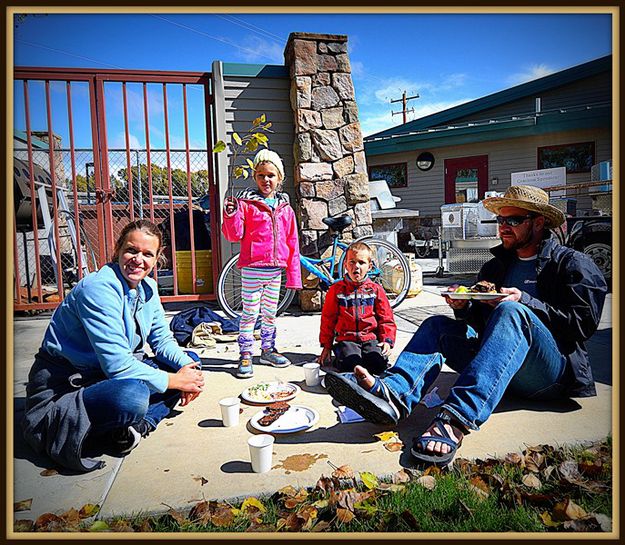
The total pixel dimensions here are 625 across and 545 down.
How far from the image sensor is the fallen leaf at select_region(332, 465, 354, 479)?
183cm

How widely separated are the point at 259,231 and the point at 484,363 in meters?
1.99

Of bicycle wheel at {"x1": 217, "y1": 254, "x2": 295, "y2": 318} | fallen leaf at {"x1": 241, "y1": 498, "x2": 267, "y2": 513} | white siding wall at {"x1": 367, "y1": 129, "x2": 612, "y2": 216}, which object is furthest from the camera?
white siding wall at {"x1": 367, "y1": 129, "x2": 612, "y2": 216}

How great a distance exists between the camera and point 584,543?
148 cm

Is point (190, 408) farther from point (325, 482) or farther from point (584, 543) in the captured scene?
point (584, 543)

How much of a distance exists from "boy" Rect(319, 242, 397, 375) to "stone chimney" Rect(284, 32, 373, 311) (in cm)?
202

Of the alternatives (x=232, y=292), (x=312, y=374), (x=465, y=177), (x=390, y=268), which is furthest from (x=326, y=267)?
(x=465, y=177)

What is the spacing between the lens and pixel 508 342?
1987mm

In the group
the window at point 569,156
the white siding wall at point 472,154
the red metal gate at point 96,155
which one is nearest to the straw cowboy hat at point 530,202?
the red metal gate at point 96,155

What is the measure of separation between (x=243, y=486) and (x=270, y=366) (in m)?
1.65

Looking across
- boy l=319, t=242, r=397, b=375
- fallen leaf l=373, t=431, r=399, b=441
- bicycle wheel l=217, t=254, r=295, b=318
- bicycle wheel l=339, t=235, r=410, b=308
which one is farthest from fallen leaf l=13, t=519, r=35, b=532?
bicycle wheel l=339, t=235, r=410, b=308

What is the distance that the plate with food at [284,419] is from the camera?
2275 millimetres

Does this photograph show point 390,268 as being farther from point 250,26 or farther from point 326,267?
point 250,26

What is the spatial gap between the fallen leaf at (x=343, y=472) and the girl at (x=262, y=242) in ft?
5.00

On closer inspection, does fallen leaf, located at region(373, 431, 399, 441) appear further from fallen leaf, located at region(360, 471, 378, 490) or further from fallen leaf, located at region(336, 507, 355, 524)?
fallen leaf, located at region(336, 507, 355, 524)
